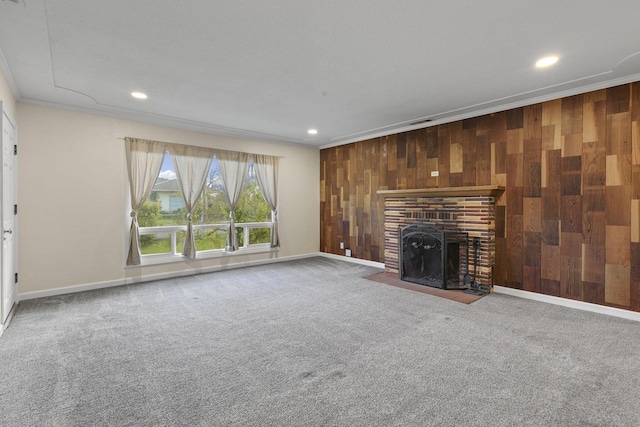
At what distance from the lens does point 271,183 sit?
6.32 metres

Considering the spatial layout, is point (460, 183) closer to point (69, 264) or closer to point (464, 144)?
point (464, 144)

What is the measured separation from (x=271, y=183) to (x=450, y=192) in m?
3.51

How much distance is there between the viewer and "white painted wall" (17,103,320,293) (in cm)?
393

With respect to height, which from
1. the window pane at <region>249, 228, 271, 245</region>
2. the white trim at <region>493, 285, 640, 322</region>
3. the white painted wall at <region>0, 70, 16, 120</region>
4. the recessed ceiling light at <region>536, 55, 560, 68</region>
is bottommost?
the white trim at <region>493, 285, 640, 322</region>

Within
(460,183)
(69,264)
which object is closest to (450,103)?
(460,183)

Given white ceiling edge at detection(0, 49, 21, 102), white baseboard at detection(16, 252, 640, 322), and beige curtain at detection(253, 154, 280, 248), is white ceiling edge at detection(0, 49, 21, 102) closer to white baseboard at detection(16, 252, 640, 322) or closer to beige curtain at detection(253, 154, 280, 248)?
white baseboard at detection(16, 252, 640, 322)

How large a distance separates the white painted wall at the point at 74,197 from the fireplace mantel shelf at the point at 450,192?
3831mm

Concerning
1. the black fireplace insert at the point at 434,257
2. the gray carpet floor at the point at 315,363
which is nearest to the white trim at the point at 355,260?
the black fireplace insert at the point at 434,257

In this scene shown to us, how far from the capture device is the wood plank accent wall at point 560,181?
332 centimetres

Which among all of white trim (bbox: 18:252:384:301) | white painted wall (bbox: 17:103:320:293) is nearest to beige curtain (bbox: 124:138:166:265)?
white painted wall (bbox: 17:103:320:293)

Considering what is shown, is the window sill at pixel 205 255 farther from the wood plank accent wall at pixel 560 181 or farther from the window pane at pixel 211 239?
the wood plank accent wall at pixel 560 181

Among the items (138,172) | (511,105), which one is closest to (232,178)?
(138,172)

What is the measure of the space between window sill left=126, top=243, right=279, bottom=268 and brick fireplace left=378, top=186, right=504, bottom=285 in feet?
8.26

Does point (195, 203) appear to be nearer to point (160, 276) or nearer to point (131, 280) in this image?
point (160, 276)
